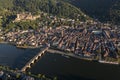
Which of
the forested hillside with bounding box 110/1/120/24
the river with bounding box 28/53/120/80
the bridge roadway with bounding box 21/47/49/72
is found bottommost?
the river with bounding box 28/53/120/80

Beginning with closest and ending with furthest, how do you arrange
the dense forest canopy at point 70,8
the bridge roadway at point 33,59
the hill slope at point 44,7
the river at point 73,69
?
the river at point 73,69
the bridge roadway at point 33,59
the dense forest canopy at point 70,8
the hill slope at point 44,7

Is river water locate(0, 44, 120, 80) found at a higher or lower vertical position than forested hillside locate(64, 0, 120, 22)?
lower

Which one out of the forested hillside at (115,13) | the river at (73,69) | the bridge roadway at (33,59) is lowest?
the river at (73,69)

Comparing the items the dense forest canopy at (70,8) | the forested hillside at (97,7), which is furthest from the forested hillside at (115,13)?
the forested hillside at (97,7)

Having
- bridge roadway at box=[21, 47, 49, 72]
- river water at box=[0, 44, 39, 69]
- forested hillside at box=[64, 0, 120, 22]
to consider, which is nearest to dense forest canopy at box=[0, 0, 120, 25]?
forested hillside at box=[64, 0, 120, 22]

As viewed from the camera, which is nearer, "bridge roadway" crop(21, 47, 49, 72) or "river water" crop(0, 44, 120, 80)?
"river water" crop(0, 44, 120, 80)

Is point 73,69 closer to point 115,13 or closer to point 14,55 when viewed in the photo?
point 14,55

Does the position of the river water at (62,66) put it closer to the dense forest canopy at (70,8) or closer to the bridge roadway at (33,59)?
the bridge roadway at (33,59)

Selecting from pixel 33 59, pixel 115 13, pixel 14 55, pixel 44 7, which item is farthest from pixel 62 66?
pixel 44 7

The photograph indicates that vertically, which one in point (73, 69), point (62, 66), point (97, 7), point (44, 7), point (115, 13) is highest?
point (44, 7)

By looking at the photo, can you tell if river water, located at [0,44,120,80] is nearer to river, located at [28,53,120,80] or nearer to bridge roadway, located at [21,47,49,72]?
river, located at [28,53,120,80]
